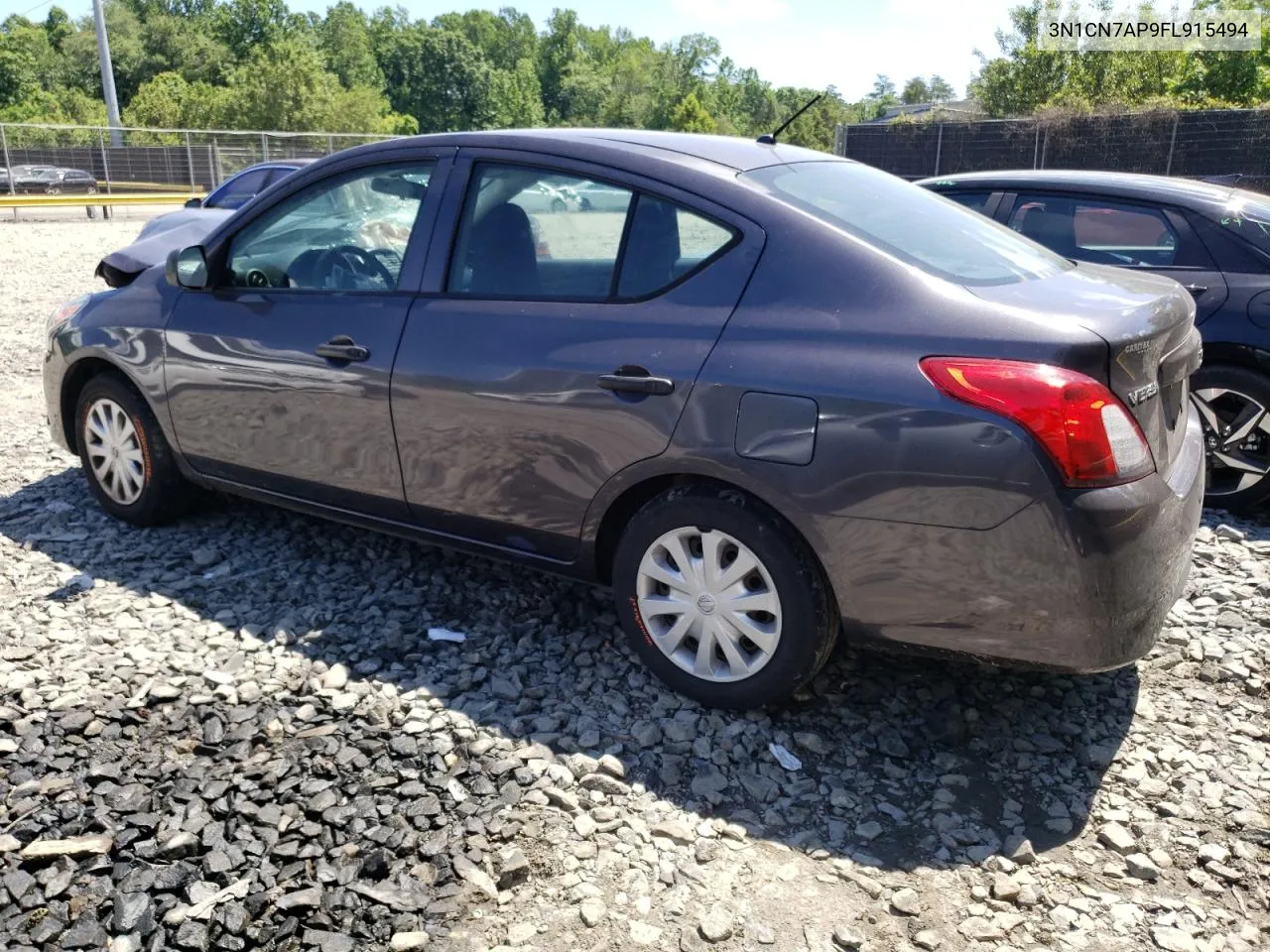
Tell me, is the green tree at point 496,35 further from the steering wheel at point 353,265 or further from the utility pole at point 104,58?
the steering wheel at point 353,265

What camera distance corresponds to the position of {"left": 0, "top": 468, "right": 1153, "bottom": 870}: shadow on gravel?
3119 millimetres

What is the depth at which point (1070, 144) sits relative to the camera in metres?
25.0

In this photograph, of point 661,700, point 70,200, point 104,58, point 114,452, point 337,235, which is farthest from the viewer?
point 104,58

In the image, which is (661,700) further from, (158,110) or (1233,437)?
(158,110)

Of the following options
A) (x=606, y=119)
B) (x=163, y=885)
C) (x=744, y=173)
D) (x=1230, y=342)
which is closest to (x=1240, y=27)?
(x=1230, y=342)

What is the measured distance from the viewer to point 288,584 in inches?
179

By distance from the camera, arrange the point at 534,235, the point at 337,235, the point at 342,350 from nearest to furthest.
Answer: the point at 534,235, the point at 342,350, the point at 337,235

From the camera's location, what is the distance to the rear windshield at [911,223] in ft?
10.9

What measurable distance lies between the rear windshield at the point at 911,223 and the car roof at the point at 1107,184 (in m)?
1.73

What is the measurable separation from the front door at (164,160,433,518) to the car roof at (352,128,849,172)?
0.23 m

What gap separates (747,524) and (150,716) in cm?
201

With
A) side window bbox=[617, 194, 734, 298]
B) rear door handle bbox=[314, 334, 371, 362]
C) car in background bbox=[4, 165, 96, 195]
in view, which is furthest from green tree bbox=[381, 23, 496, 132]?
side window bbox=[617, 194, 734, 298]

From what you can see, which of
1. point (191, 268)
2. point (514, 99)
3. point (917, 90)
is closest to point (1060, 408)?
point (191, 268)

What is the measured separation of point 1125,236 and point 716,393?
3.65m
